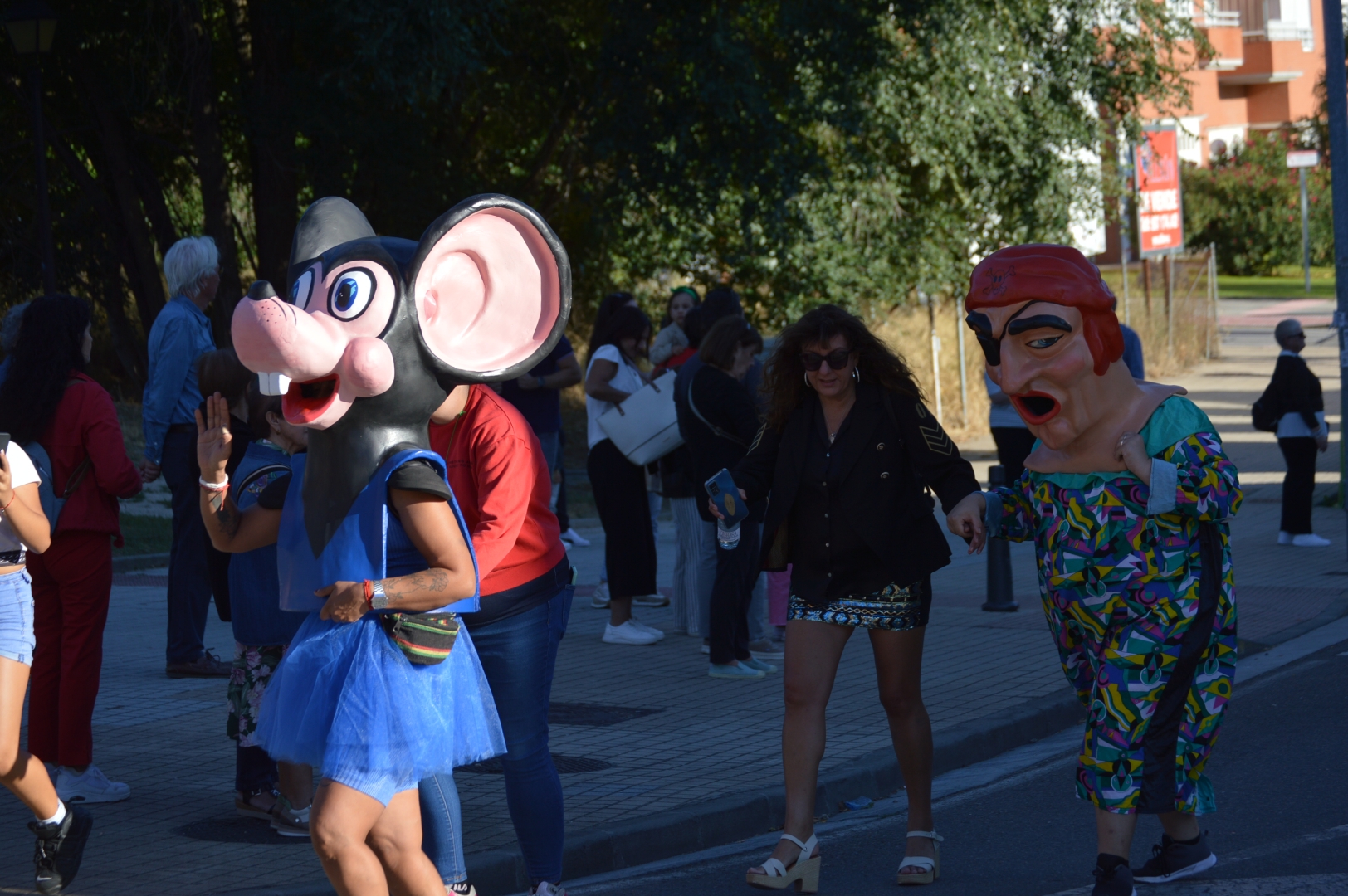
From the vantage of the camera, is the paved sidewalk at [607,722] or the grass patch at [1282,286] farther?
the grass patch at [1282,286]

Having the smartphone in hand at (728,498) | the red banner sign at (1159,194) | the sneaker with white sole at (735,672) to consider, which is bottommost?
the sneaker with white sole at (735,672)

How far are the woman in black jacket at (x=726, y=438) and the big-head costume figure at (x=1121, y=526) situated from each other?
10.9ft

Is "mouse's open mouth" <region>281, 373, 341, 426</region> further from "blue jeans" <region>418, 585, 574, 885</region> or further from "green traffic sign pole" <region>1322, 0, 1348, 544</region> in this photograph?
"green traffic sign pole" <region>1322, 0, 1348, 544</region>

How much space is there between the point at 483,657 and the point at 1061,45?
62.6 feet

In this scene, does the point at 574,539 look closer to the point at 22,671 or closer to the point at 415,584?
the point at 22,671

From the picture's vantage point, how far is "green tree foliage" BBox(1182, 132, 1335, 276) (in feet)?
163

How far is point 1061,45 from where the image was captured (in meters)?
21.4

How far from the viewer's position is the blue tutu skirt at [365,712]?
145 inches

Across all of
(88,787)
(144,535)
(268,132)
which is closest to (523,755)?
(88,787)

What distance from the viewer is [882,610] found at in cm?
497

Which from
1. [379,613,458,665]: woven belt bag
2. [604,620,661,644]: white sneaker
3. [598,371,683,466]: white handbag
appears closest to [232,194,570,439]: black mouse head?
[379,613,458,665]: woven belt bag

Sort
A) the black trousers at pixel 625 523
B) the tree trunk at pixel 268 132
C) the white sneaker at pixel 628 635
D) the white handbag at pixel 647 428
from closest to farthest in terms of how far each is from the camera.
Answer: the white handbag at pixel 647 428 < the black trousers at pixel 625 523 < the white sneaker at pixel 628 635 < the tree trunk at pixel 268 132

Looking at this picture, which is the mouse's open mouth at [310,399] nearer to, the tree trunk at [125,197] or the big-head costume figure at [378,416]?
the big-head costume figure at [378,416]

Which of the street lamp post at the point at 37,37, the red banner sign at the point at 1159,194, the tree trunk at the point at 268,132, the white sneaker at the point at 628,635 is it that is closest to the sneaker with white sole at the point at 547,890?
the white sneaker at the point at 628,635
